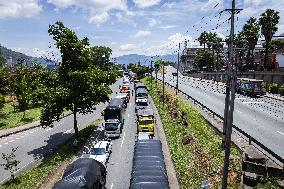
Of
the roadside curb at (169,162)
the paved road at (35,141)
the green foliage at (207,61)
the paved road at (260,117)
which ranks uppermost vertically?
the green foliage at (207,61)

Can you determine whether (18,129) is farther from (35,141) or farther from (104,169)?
(104,169)

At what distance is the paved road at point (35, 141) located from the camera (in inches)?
1553

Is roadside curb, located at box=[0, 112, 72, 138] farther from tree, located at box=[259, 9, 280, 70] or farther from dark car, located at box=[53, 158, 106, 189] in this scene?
tree, located at box=[259, 9, 280, 70]

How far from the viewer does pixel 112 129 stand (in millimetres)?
44031

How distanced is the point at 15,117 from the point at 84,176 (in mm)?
46595

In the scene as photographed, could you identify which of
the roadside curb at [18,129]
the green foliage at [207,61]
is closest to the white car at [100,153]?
the roadside curb at [18,129]

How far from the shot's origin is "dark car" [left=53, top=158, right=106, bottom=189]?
71.5 feet

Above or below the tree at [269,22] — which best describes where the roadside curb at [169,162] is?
below

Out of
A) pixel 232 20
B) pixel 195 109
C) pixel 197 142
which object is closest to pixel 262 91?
pixel 195 109

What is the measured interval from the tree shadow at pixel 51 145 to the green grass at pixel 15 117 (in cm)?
1238

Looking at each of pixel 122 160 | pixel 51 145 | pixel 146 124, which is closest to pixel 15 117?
pixel 51 145

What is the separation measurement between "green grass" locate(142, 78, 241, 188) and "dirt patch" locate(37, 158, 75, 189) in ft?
37.9

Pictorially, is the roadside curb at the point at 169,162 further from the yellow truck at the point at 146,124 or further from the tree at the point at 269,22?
the tree at the point at 269,22

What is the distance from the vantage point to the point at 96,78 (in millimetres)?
42750
